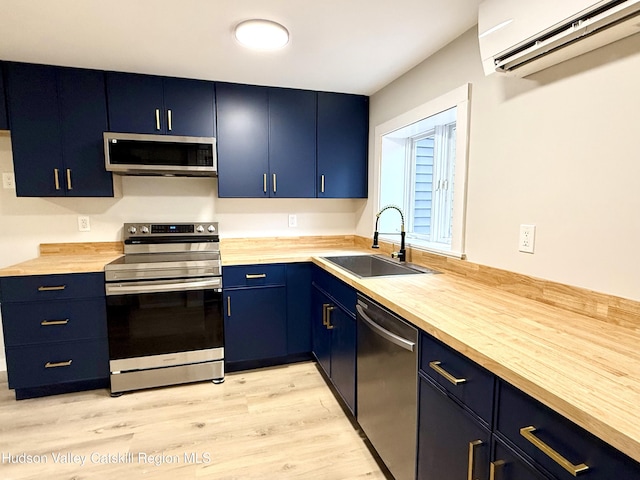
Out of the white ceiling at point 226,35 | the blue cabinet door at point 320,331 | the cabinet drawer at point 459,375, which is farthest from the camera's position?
the blue cabinet door at point 320,331

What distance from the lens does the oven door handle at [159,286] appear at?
2258 millimetres

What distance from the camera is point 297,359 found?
2.83 meters

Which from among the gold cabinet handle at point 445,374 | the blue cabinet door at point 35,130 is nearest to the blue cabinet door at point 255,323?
the blue cabinet door at point 35,130

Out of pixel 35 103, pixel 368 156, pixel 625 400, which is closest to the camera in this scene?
pixel 625 400

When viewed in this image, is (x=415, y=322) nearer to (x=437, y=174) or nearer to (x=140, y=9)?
(x=437, y=174)

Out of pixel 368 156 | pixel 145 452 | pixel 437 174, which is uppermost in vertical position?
pixel 368 156

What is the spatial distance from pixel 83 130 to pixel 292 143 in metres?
1.48

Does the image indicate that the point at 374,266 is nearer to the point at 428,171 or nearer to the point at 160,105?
the point at 428,171

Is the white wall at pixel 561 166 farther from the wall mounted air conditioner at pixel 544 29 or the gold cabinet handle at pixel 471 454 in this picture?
the gold cabinet handle at pixel 471 454

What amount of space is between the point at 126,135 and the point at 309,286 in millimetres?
1658

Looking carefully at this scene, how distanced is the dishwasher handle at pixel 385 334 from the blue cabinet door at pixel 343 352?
15 cm

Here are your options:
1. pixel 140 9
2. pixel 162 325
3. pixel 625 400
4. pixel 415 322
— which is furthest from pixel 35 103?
pixel 625 400

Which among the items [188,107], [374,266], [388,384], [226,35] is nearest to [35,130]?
[188,107]

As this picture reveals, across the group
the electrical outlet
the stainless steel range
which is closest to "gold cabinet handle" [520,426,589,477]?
the electrical outlet
